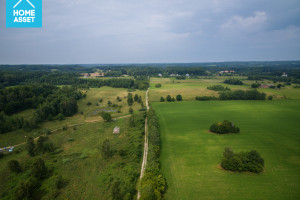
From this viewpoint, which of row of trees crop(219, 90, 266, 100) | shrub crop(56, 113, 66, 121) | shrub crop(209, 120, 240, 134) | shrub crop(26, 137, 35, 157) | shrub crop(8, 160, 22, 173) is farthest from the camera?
row of trees crop(219, 90, 266, 100)

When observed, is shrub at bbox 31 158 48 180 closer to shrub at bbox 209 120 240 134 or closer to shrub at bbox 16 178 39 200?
shrub at bbox 16 178 39 200

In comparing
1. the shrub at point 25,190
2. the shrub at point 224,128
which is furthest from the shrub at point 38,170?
the shrub at point 224,128

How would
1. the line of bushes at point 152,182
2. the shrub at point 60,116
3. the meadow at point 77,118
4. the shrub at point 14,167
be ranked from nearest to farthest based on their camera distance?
1. the line of bushes at point 152,182
2. the shrub at point 14,167
3. the meadow at point 77,118
4. the shrub at point 60,116

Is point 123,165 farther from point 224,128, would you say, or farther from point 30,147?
point 224,128

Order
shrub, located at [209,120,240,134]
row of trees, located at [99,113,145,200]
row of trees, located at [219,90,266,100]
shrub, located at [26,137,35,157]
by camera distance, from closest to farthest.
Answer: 1. row of trees, located at [99,113,145,200]
2. shrub, located at [26,137,35,157]
3. shrub, located at [209,120,240,134]
4. row of trees, located at [219,90,266,100]

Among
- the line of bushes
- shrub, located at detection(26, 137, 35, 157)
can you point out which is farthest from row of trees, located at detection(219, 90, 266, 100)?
shrub, located at detection(26, 137, 35, 157)

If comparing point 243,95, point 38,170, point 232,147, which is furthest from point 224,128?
point 243,95

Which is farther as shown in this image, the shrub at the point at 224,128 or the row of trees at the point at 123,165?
the shrub at the point at 224,128

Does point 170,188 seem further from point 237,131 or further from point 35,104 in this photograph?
point 35,104

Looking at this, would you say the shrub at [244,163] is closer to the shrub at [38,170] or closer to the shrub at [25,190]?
the shrub at [25,190]

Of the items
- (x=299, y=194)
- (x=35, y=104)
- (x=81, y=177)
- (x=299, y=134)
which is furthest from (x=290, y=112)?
(x=35, y=104)
